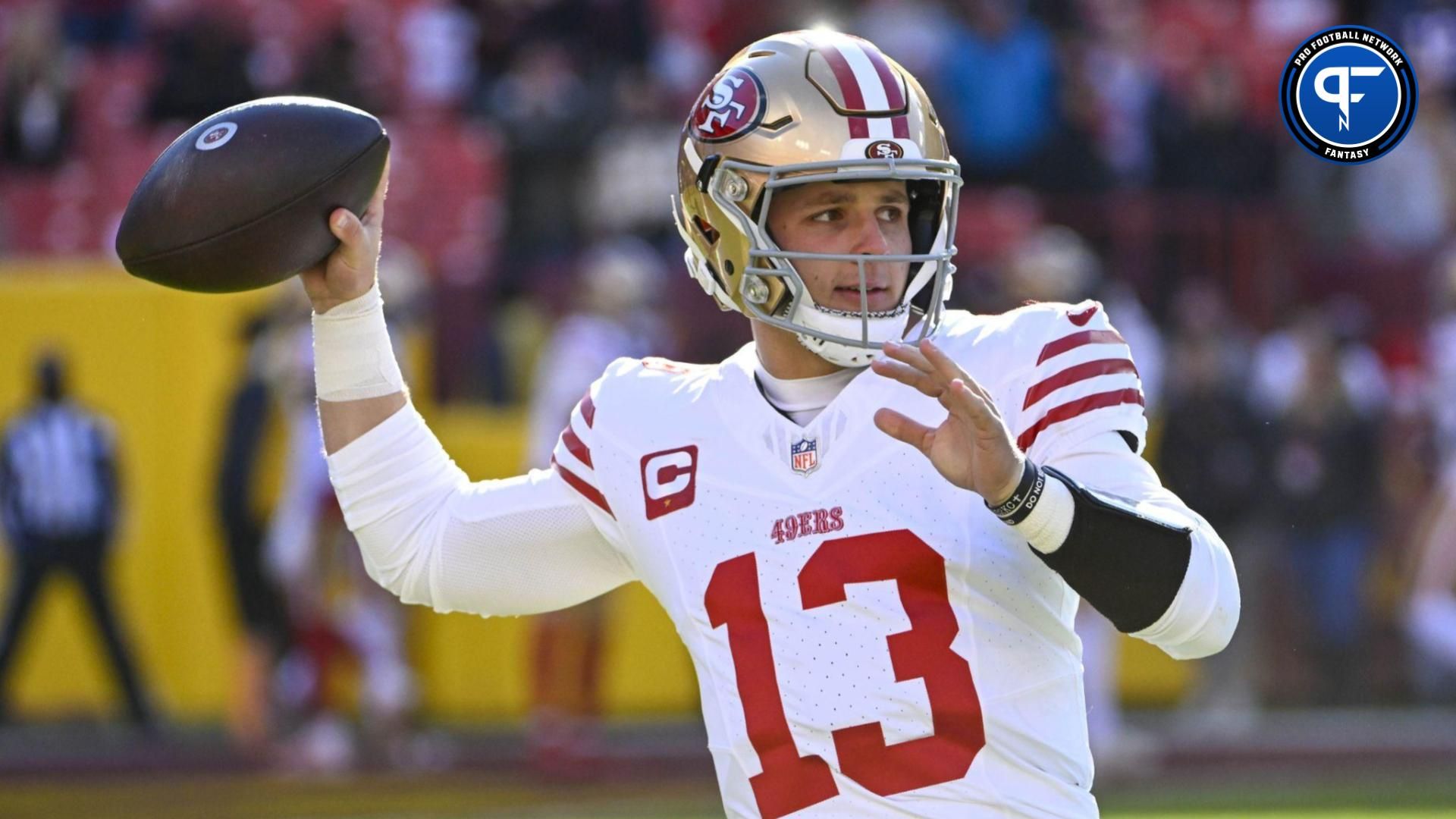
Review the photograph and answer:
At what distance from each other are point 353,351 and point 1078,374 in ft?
3.28

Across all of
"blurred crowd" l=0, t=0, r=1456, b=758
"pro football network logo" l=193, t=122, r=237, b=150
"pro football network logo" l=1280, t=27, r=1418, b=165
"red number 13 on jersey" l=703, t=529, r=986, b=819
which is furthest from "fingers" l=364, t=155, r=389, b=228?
"blurred crowd" l=0, t=0, r=1456, b=758

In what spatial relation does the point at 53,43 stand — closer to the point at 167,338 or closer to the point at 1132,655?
the point at 167,338

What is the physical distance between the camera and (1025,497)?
2305mm

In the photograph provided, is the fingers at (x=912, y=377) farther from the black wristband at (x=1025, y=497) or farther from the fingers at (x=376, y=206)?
the fingers at (x=376, y=206)

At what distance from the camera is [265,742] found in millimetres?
7371

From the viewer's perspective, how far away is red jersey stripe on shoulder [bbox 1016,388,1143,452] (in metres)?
2.51

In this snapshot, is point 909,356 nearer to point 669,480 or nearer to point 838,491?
point 838,491

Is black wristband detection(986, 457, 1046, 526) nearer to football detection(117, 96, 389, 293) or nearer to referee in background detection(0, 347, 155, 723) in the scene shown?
football detection(117, 96, 389, 293)

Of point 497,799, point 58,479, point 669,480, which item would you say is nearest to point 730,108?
point 669,480

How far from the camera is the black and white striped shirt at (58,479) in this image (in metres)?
7.71

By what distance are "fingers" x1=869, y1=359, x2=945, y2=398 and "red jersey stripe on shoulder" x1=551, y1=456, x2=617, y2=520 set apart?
2.08ft

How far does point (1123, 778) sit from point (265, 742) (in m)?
3.00

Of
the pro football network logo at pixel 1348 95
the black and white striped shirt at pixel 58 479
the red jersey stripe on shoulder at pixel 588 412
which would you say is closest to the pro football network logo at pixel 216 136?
the red jersey stripe on shoulder at pixel 588 412

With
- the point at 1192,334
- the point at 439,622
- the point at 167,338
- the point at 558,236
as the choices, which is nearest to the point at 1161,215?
the point at 1192,334
